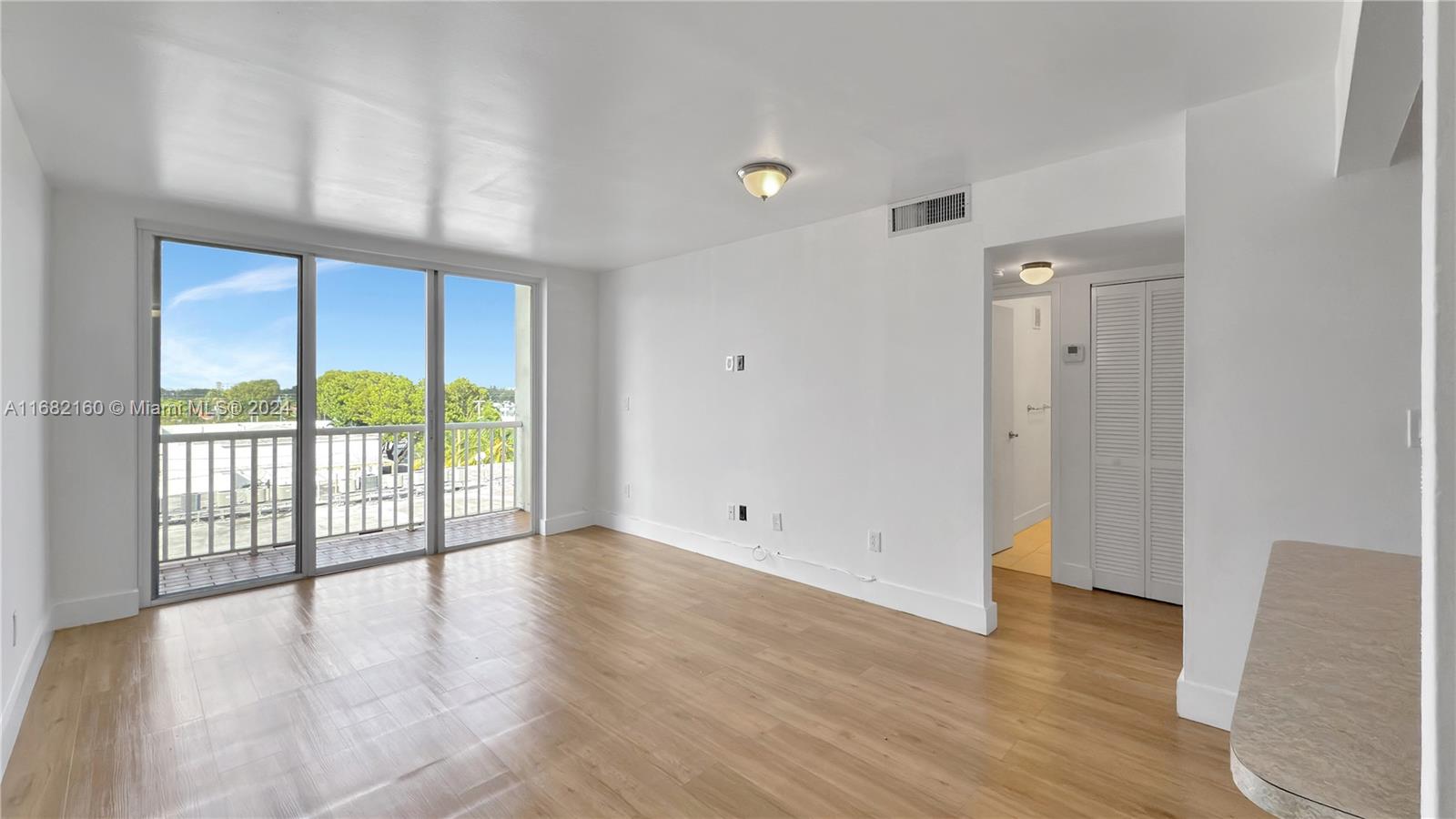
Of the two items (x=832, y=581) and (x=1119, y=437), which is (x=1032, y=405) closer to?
(x=1119, y=437)

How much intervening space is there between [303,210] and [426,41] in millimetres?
2515

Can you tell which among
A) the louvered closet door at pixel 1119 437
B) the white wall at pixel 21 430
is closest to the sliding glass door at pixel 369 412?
the white wall at pixel 21 430

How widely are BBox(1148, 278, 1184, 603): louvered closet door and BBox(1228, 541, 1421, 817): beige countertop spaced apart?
108 inches

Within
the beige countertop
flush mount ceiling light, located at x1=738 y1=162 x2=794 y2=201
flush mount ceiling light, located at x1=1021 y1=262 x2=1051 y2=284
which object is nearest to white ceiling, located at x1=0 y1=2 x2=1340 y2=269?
flush mount ceiling light, located at x1=738 y1=162 x2=794 y2=201

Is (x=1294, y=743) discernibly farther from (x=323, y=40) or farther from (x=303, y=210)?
(x=303, y=210)

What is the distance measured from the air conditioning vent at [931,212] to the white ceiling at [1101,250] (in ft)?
0.95

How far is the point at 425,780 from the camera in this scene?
220 centimetres

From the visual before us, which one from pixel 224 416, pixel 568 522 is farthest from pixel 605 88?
pixel 568 522

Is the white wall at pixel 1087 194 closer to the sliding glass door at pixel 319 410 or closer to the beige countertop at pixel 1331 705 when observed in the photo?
the beige countertop at pixel 1331 705

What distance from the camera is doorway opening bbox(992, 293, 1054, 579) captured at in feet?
16.8

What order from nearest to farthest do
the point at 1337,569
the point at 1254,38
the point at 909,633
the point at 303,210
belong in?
the point at 1337,569 → the point at 1254,38 → the point at 909,633 → the point at 303,210

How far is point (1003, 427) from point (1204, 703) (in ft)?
9.54

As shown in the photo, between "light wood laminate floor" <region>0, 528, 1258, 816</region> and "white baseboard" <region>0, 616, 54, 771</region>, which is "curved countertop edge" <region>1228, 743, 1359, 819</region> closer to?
"light wood laminate floor" <region>0, 528, 1258, 816</region>

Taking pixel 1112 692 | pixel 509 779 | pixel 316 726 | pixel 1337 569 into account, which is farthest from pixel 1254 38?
pixel 316 726
